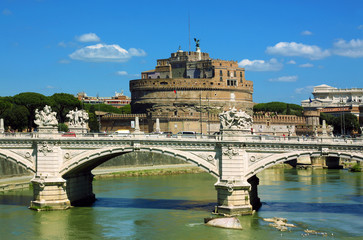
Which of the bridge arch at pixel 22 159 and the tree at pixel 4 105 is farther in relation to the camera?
the tree at pixel 4 105

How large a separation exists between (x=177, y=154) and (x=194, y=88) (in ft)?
218

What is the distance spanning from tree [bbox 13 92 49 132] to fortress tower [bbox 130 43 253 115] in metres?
25.1

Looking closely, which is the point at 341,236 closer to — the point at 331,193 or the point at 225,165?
the point at 225,165

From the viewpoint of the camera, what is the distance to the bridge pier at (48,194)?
37.3 m

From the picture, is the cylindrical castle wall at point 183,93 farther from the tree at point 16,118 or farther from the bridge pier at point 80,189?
the bridge pier at point 80,189

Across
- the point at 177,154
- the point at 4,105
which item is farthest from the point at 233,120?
the point at 4,105

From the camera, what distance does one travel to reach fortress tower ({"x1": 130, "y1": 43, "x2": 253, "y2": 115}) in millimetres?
101625

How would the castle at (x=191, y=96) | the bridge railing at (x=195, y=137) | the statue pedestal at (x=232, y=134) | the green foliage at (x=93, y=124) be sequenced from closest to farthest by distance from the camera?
the bridge railing at (x=195, y=137), the statue pedestal at (x=232, y=134), the green foliage at (x=93, y=124), the castle at (x=191, y=96)

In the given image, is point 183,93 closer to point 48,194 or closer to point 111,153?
point 111,153

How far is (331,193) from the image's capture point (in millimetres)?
45875

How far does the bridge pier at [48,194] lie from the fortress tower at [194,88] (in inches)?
2335

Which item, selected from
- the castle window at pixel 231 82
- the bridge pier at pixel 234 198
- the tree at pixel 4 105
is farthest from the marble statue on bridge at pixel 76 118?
the castle window at pixel 231 82

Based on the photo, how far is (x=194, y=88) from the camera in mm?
102062

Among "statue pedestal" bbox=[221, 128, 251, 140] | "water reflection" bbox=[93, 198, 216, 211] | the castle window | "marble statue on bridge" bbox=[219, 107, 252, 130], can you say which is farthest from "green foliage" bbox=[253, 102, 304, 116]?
"statue pedestal" bbox=[221, 128, 251, 140]
